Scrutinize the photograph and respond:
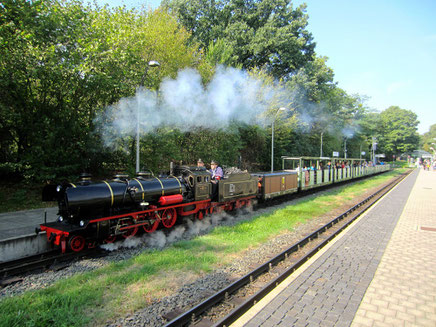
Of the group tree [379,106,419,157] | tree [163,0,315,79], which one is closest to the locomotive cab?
tree [163,0,315,79]

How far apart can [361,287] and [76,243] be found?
6.60 m

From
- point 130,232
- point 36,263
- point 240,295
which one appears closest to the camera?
point 240,295

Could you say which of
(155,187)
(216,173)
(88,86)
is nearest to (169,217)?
(155,187)

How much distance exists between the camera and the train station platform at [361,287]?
407cm

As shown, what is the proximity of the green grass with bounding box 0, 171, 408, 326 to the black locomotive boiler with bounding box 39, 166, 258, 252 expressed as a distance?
126 cm

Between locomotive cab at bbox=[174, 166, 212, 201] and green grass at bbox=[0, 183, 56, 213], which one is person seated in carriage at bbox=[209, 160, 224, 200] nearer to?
locomotive cab at bbox=[174, 166, 212, 201]

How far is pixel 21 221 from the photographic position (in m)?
9.23

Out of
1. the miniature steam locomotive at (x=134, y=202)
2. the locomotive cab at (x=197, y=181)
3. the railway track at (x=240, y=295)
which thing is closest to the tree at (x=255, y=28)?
the miniature steam locomotive at (x=134, y=202)

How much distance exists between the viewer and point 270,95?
25.3 meters

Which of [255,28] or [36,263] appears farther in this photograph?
[255,28]

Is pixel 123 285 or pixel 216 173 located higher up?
pixel 216 173

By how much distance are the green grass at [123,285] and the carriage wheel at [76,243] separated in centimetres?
141

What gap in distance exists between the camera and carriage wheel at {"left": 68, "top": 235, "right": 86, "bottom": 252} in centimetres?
677

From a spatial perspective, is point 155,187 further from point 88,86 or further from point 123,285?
point 88,86
